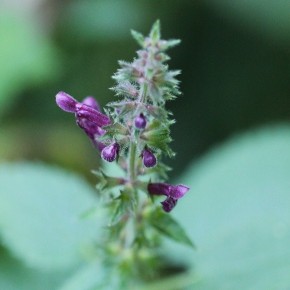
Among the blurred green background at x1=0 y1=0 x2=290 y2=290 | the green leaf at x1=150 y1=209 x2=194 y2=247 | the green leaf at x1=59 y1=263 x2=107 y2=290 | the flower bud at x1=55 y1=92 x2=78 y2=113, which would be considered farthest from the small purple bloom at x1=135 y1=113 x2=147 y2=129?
the blurred green background at x1=0 y1=0 x2=290 y2=290

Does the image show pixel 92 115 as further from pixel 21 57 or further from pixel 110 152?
pixel 21 57

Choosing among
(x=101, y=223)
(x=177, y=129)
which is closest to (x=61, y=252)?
(x=101, y=223)

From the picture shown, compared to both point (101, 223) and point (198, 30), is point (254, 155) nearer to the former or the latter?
point (101, 223)

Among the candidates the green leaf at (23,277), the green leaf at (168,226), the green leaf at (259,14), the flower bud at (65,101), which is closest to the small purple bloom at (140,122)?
the flower bud at (65,101)

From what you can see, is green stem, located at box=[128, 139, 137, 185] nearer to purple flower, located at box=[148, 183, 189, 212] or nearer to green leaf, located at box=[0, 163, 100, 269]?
purple flower, located at box=[148, 183, 189, 212]

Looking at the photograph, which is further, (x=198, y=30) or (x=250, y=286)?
(x=198, y=30)

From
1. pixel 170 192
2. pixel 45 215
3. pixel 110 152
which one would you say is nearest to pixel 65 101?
pixel 110 152
